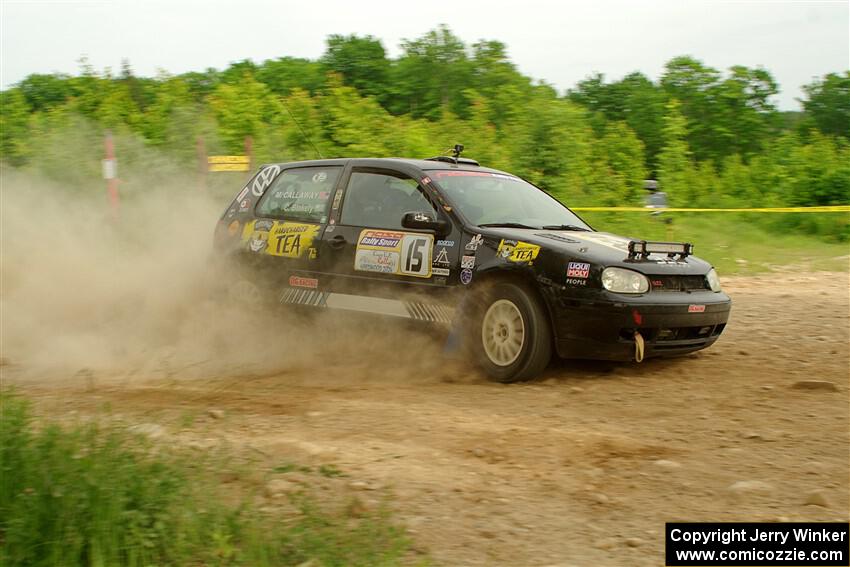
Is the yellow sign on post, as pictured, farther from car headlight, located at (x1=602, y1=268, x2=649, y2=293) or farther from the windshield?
car headlight, located at (x1=602, y1=268, x2=649, y2=293)

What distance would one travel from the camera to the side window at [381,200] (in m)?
6.98

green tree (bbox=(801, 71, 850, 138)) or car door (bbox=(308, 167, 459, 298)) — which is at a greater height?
green tree (bbox=(801, 71, 850, 138))

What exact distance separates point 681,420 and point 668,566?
198 cm

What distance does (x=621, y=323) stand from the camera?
19.5 feet

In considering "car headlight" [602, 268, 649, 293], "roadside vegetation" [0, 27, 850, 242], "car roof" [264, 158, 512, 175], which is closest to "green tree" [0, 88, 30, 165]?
"roadside vegetation" [0, 27, 850, 242]

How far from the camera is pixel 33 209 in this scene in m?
12.6

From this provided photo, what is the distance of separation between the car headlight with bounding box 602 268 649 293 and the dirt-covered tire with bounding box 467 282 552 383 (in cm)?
51

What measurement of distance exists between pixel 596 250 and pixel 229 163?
8.41m

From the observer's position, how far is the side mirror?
6.59 meters

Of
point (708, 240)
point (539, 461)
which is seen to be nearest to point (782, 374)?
point (539, 461)

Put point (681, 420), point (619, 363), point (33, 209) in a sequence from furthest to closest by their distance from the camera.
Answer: point (33, 209)
point (619, 363)
point (681, 420)

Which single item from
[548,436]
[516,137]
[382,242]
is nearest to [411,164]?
[382,242]

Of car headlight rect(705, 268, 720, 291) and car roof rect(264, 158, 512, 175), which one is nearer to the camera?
car headlight rect(705, 268, 720, 291)

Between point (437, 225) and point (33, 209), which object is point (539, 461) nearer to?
point (437, 225)
